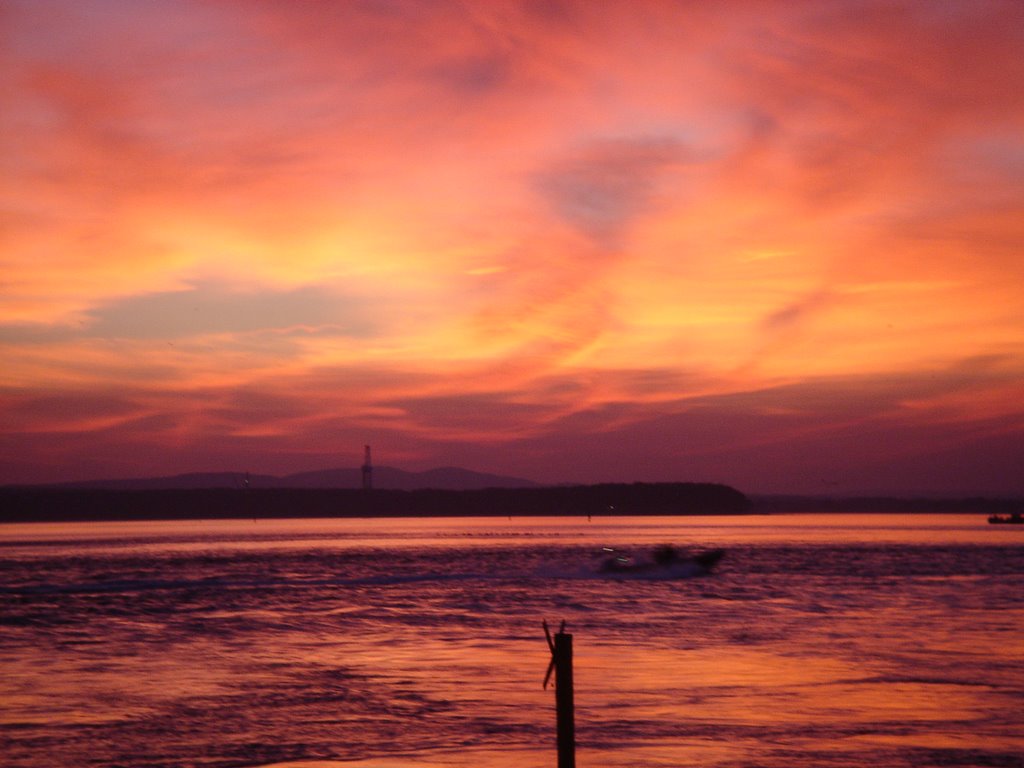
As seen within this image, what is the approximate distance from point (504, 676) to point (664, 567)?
63111 millimetres

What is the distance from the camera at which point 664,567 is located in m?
94.9

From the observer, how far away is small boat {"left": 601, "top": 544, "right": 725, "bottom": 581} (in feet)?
298

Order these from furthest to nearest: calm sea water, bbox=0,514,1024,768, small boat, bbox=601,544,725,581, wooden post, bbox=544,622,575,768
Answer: small boat, bbox=601,544,725,581 → calm sea water, bbox=0,514,1024,768 → wooden post, bbox=544,622,575,768

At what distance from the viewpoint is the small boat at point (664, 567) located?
298ft

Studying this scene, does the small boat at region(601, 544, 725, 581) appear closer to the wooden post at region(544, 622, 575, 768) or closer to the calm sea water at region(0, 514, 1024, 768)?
the calm sea water at region(0, 514, 1024, 768)

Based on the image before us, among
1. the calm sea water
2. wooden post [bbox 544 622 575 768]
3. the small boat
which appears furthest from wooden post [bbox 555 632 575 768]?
the small boat

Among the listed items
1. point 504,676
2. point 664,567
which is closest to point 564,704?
point 504,676

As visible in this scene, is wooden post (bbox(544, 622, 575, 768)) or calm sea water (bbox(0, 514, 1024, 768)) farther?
calm sea water (bbox(0, 514, 1024, 768))

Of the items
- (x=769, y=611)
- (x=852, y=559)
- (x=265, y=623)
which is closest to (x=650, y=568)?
(x=852, y=559)

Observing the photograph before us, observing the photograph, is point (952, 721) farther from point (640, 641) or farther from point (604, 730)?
point (640, 641)

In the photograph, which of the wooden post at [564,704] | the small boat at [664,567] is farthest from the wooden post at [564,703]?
the small boat at [664,567]

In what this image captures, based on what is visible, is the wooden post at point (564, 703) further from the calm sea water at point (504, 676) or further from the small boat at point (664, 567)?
the small boat at point (664, 567)

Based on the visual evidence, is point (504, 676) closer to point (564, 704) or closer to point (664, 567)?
point (564, 704)

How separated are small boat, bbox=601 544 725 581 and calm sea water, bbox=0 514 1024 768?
1758cm
